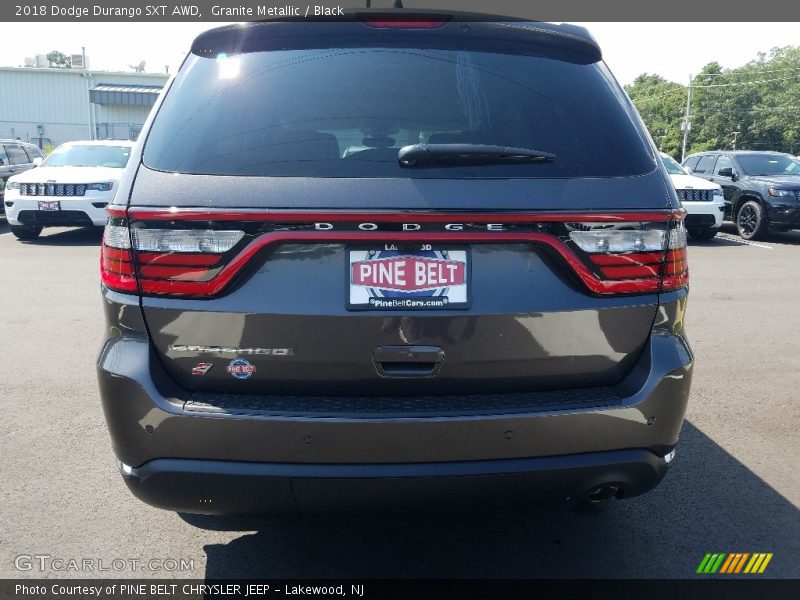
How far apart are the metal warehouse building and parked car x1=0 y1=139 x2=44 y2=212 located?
40027 millimetres

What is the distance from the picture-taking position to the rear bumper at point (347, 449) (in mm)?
2123

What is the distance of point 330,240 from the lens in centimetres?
212

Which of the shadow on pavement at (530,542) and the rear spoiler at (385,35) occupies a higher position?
the rear spoiler at (385,35)

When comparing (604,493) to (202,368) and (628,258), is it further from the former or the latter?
(202,368)

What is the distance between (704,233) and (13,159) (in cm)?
1382

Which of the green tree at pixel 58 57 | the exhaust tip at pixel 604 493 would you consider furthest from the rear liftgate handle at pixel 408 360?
the green tree at pixel 58 57

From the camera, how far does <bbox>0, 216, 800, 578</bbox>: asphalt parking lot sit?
111 inches

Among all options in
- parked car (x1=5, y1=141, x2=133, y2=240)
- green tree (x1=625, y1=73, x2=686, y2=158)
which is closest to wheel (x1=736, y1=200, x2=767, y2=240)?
parked car (x1=5, y1=141, x2=133, y2=240)

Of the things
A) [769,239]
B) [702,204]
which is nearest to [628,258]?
[702,204]

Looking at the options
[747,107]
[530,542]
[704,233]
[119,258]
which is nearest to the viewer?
[119,258]

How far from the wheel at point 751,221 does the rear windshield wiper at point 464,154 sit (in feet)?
44.4

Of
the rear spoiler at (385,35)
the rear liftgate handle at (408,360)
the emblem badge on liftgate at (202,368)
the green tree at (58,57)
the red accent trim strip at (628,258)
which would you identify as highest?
the green tree at (58,57)

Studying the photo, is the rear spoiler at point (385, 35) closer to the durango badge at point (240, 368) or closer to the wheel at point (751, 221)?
the durango badge at point (240, 368)

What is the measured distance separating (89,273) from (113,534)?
284 inches
